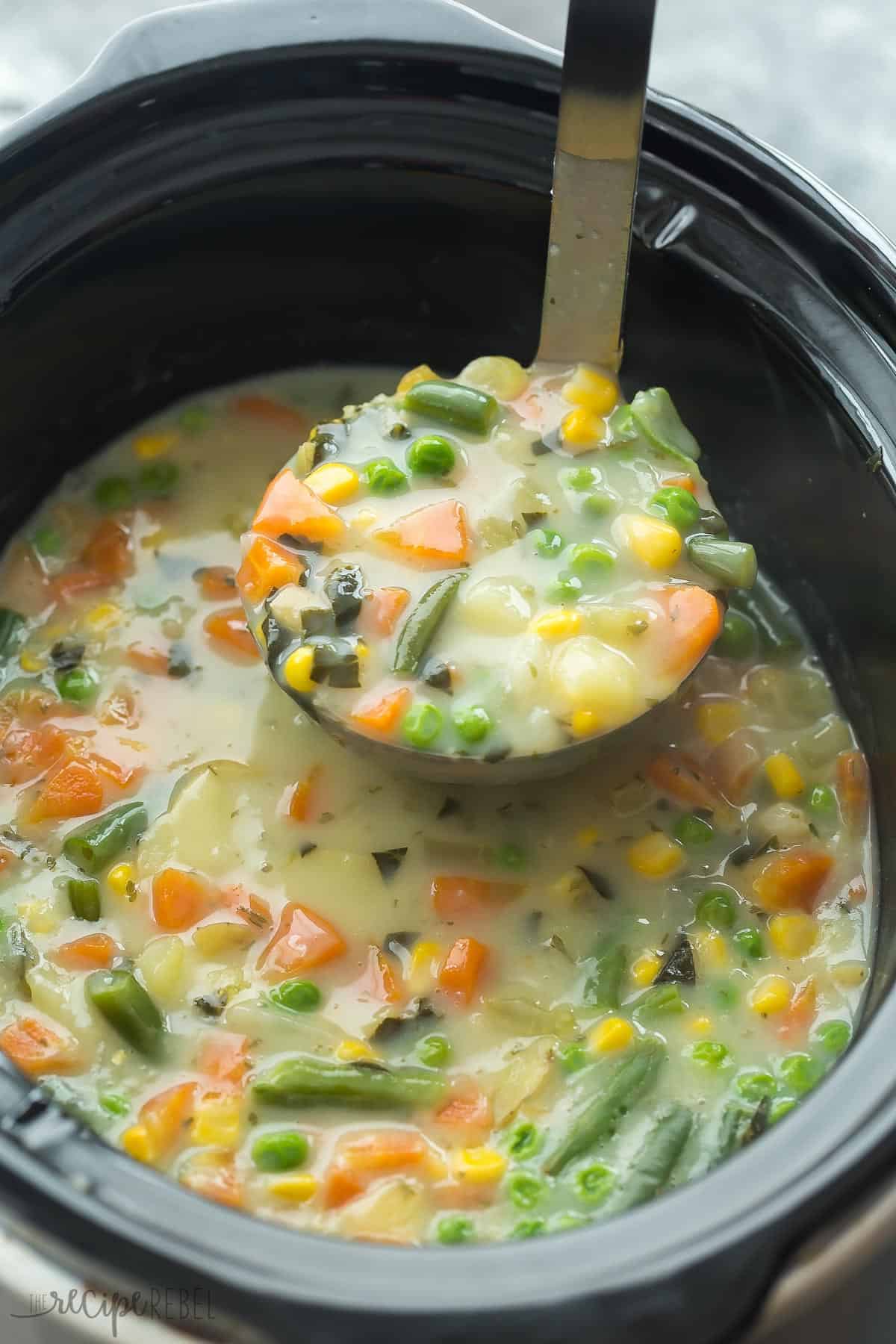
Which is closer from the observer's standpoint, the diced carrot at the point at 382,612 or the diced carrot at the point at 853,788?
the diced carrot at the point at 382,612

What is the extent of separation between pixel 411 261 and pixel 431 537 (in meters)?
0.82

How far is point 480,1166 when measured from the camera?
1982 millimetres

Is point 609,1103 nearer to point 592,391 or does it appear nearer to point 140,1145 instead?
point 140,1145

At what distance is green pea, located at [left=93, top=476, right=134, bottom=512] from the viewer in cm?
281

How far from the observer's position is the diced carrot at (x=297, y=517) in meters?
2.28

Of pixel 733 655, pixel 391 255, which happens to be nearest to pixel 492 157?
pixel 391 255

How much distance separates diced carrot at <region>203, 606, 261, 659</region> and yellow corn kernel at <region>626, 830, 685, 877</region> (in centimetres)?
77

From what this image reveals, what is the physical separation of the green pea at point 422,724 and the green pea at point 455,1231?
0.67 metres

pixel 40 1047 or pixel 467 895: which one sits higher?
pixel 467 895

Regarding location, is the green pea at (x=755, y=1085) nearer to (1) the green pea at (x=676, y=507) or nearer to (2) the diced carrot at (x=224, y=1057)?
(2) the diced carrot at (x=224, y=1057)

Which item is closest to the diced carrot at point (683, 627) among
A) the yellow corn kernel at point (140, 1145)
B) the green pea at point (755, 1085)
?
the green pea at point (755, 1085)

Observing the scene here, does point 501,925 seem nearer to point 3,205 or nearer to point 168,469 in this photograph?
point 168,469

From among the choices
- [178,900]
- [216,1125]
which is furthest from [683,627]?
[216,1125]

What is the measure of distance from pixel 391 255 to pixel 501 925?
136cm
